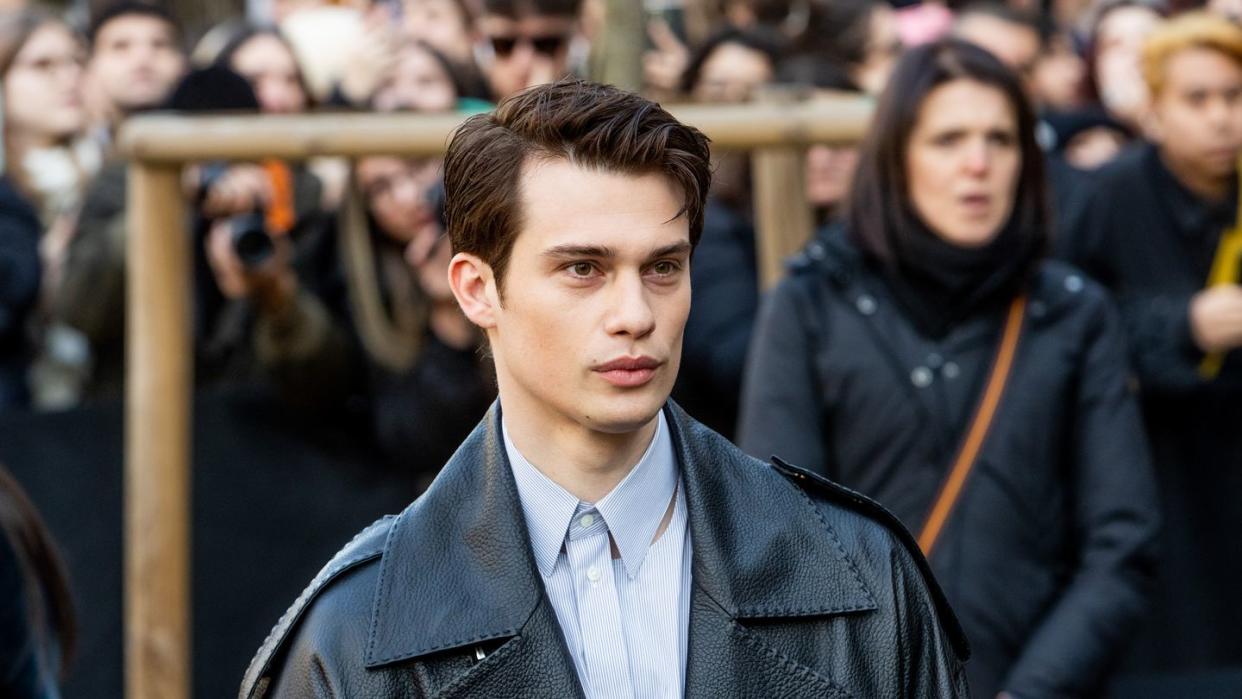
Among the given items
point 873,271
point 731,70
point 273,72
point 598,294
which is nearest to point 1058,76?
point 731,70

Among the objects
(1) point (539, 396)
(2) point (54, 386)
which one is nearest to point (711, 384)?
(2) point (54, 386)

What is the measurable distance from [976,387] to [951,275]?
10.2 inches

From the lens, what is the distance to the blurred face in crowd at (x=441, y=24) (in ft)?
27.1

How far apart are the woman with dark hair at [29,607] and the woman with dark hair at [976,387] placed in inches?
59.8

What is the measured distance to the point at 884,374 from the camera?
4.83m

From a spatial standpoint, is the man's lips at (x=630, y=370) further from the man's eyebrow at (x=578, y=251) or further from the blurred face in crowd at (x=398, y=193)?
the blurred face in crowd at (x=398, y=193)

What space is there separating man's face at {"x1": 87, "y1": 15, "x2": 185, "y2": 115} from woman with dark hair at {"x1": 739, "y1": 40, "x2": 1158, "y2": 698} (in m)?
3.31

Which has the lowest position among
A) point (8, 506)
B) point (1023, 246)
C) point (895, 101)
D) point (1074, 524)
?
point (1074, 524)

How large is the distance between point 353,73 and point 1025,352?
394 cm

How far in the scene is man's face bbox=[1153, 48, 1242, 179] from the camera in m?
6.25

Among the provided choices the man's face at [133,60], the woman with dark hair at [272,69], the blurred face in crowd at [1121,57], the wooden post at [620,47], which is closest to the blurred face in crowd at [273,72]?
the woman with dark hair at [272,69]

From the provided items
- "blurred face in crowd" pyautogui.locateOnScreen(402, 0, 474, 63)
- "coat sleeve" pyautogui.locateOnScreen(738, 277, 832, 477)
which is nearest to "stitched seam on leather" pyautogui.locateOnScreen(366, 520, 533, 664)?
"coat sleeve" pyautogui.locateOnScreen(738, 277, 832, 477)

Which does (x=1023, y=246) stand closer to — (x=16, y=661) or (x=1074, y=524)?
(x=1074, y=524)

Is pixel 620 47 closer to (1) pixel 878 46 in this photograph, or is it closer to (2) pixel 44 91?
(2) pixel 44 91
